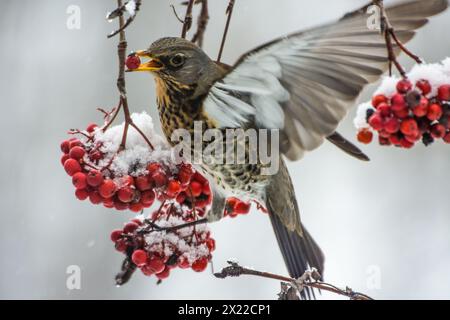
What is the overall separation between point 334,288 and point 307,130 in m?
0.43

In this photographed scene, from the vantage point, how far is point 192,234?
5.87 ft

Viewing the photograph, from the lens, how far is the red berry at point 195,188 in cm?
187

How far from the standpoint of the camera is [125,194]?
5.06ft

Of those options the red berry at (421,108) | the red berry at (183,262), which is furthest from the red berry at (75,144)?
the red berry at (421,108)

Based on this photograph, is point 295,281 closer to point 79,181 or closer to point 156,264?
point 156,264

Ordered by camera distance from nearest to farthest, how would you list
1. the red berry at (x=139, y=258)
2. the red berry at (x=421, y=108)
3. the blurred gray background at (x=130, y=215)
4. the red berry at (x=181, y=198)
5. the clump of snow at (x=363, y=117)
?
the red berry at (x=421, y=108) < the clump of snow at (x=363, y=117) < the red berry at (x=139, y=258) < the red berry at (x=181, y=198) < the blurred gray background at (x=130, y=215)

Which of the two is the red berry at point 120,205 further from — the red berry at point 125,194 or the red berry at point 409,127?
the red berry at point 409,127

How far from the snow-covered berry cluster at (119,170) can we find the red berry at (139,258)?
150 millimetres

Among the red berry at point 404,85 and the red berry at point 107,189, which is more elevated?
the red berry at point 404,85

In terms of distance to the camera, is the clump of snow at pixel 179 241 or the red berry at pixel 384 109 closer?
the red berry at pixel 384 109

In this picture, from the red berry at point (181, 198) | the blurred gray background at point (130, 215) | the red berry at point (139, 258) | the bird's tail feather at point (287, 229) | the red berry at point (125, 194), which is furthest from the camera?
the blurred gray background at point (130, 215)

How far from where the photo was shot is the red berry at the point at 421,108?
1.30 meters

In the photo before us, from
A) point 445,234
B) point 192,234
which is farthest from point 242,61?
point 445,234

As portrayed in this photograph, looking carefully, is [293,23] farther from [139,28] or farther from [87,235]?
[87,235]
